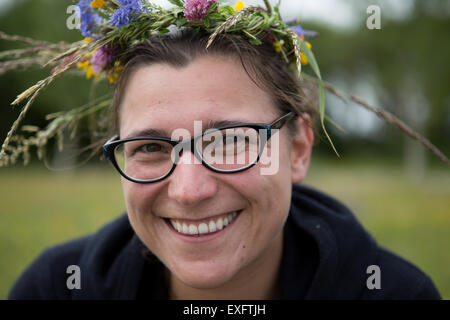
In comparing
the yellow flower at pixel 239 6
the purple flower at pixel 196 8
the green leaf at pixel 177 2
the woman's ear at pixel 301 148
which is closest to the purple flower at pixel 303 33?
the yellow flower at pixel 239 6

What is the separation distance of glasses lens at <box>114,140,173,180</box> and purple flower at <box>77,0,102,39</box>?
0.69 meters

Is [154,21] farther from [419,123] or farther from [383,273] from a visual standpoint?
[419,123]

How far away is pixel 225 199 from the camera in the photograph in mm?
1900

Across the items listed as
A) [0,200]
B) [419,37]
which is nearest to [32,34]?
[0,200]

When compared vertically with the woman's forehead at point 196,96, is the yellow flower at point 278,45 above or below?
above

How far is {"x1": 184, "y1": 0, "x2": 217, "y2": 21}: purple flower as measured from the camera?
6.41ft

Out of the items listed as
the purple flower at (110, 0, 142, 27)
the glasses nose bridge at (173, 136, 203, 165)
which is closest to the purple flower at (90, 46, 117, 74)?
the purple flower at (110, 0, 142, 27)

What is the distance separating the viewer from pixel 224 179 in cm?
186

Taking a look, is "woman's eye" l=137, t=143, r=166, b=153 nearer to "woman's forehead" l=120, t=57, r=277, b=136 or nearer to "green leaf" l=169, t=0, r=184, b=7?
"woman's forehead" l=120, t=57, r=277, b=136

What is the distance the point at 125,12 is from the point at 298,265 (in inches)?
69.8

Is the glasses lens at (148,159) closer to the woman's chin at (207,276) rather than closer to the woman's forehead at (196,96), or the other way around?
the woman's forehead at (196,96)

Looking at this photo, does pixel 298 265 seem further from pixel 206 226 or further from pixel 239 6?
pixel 239 6

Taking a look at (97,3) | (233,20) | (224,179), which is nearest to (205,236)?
(224,179)

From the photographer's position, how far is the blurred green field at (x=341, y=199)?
18.7ft
